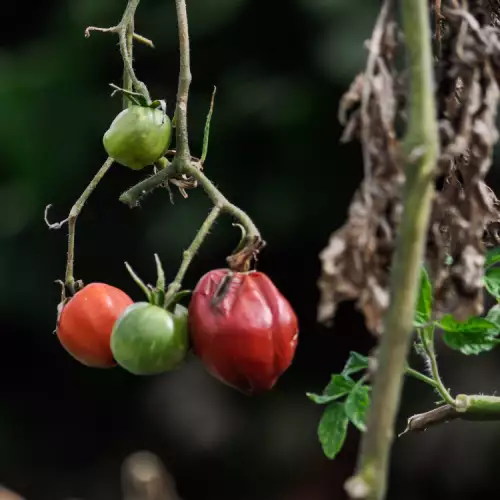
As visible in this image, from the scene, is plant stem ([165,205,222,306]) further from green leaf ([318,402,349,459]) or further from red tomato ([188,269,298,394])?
green leaf ([318,402,349,459])

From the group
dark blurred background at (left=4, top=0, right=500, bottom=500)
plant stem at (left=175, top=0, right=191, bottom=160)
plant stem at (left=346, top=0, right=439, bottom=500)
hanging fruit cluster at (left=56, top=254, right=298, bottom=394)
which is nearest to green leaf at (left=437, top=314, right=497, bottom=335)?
hanging fruit cluster at (left=56, top=254, right=298, bottom=394)

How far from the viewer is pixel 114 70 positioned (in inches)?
121

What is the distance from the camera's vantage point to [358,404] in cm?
74

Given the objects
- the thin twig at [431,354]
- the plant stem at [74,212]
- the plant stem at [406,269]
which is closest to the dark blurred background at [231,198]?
the plant stem at [74,212]

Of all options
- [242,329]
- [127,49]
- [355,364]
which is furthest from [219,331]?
[127,49]

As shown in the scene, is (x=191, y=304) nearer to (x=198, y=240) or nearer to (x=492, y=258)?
(x=198, y=240)

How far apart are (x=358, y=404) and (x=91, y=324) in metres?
0.21

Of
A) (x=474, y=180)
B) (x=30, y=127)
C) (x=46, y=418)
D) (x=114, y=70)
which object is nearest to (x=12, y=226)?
(x=30, y=127)

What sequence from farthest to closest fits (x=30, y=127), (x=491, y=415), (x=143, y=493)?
(x=30, y=127) → (x=143, y=493) → (x=491, y=415)

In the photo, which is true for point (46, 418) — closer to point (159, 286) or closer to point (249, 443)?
point (249, 443)

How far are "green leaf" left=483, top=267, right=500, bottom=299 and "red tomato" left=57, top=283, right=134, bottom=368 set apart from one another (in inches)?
10.9

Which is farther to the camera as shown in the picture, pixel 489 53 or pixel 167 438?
pixel 167 438

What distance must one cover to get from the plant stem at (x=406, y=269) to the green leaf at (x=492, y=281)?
1.15 feet

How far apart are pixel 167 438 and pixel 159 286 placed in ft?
9.09
